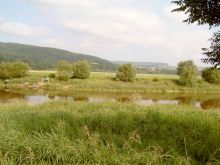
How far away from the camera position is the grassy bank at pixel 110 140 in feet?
24.2

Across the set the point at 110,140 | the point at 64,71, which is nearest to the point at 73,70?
the point at 64,71

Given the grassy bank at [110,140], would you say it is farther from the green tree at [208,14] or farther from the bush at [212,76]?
the bush at [212,76]

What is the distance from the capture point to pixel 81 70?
211 feet

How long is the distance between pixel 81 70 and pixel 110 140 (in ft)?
180

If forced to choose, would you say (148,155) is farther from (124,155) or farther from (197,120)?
(197,120)

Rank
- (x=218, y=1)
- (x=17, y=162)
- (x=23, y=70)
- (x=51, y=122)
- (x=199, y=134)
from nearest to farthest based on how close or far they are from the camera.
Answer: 1. (x=17, y=162)
2. (x=218, y=1)
3. (x=199, y=134)
4. (x=51, y=122)
5. (x=23, y=70)

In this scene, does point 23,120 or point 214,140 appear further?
point 23,120

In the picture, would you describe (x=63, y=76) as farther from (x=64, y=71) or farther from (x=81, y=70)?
(x=81, y=70)

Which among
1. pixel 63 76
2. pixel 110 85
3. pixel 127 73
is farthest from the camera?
pixel 127 73

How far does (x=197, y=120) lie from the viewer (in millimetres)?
13008

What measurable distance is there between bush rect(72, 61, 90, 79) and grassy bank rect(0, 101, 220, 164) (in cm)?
5004

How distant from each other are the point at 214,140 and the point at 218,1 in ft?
11.8

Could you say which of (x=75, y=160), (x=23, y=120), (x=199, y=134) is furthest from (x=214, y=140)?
(x=23, y=120)

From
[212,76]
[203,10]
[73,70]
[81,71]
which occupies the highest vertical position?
[203,10]
